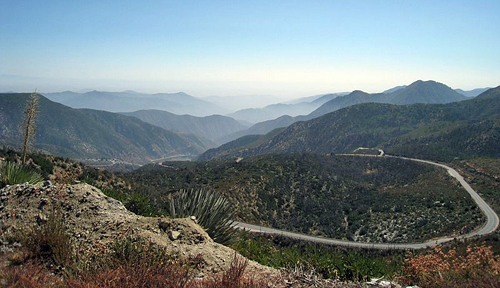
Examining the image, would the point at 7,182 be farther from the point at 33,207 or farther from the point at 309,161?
the point at 309,161

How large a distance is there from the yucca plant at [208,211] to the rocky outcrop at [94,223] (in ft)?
2.64

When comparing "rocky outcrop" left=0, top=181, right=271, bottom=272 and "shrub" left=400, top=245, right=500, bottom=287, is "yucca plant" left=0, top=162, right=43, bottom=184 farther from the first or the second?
"shrub" left=400, top=245, right=500, bottom=287

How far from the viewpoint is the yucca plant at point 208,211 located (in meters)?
7.54

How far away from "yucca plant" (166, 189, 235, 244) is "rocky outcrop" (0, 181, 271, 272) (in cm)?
81

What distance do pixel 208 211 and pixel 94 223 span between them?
2555 mm

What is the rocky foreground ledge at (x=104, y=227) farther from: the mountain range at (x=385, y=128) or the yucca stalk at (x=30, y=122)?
the mountain range at (x=385, y=128)

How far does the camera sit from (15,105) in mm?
166375

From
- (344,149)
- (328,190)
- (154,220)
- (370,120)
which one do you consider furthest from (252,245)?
(370,120)

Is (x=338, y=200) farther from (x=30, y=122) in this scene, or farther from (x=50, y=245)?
(x=50, y=245)

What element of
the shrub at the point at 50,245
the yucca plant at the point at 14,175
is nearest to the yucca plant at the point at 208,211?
the shrub at the point at 50,245

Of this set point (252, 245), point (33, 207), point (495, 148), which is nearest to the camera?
point (33, 207)

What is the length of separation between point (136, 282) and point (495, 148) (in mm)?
89233

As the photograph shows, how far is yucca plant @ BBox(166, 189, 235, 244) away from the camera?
7543mm

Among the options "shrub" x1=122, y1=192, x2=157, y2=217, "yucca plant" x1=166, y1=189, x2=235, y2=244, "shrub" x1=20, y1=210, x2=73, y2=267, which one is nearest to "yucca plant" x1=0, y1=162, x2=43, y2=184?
"shrub" x1=122, y1=192, x2=157, y2=217
